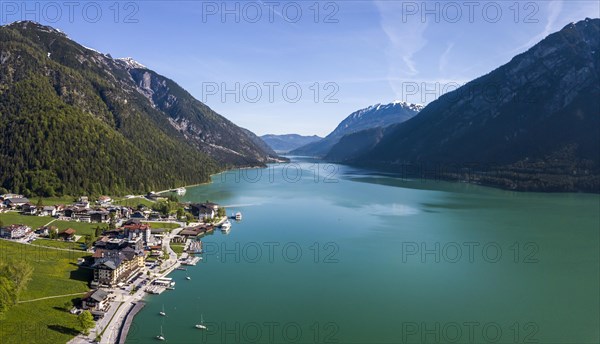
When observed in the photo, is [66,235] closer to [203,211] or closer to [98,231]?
[98,231]

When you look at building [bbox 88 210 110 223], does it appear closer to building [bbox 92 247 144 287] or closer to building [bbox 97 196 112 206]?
building [bbox 97 196 112 206]

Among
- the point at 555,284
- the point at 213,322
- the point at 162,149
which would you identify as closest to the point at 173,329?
the point at 213,322

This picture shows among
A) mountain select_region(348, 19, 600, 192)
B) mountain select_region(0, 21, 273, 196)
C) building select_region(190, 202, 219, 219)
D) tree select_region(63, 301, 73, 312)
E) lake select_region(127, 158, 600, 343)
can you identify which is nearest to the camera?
lake select_region(127, 158, 600, 343)

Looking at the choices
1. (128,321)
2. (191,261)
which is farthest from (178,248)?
(128,321)

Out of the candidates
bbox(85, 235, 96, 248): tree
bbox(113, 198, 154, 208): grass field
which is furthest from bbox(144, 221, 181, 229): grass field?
bbox(113, 198, 154, 208): grass field

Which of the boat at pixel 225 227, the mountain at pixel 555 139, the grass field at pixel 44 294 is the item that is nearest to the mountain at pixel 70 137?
the boat at pixel 225 227

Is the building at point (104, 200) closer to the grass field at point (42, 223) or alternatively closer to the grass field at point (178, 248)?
the grass field at point (42, 223)
